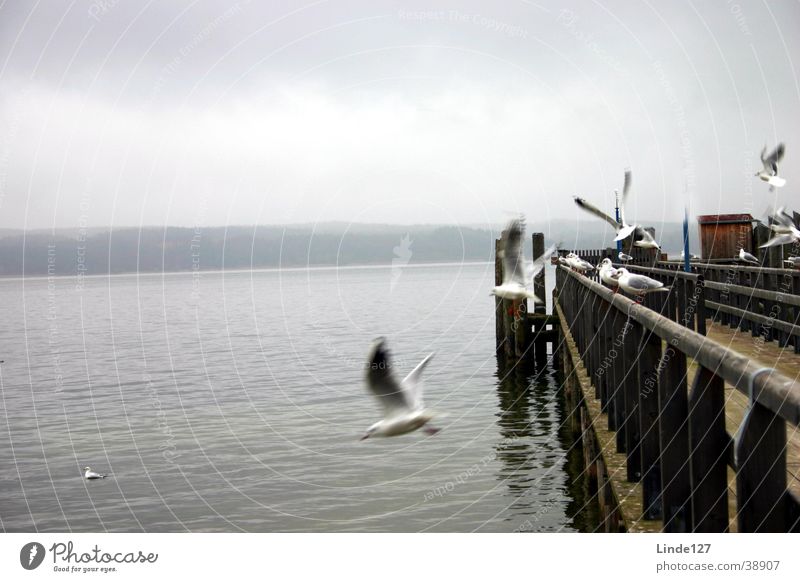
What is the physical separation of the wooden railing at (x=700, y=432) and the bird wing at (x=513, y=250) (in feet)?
3.41

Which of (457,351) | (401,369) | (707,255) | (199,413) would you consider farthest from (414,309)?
(199,413)

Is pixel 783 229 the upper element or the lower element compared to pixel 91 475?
upper

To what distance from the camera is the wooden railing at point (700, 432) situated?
2975 mm

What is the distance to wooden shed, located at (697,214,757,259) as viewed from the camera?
31219mm

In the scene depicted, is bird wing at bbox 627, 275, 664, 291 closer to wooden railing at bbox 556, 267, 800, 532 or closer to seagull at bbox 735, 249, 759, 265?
wooden railing at bbox 556, 267, 800, 532

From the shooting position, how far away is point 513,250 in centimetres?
749

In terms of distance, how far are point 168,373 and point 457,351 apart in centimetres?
1061

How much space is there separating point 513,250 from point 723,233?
26789mm

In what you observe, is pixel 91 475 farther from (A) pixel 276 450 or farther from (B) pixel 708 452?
(B) pixel 708 452

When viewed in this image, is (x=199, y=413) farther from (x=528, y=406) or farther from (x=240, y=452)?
(x=528, y=406)

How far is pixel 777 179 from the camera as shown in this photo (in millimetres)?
9070

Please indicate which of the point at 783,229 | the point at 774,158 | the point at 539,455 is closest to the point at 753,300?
the point at 783,229
